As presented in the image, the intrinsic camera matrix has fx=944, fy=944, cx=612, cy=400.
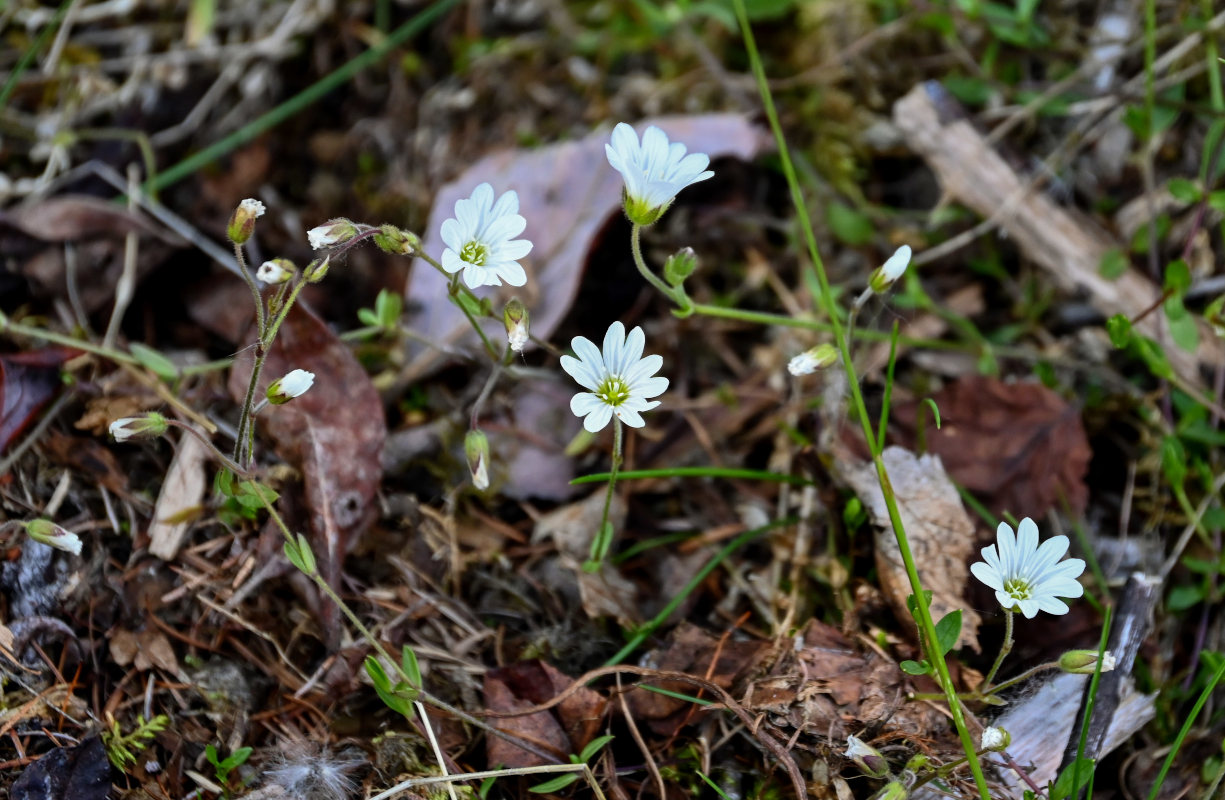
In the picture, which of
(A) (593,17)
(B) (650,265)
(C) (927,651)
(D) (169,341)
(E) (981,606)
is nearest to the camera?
(C) (927,651)

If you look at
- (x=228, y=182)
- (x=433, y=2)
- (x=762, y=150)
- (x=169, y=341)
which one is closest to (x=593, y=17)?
(x=433, y=2)

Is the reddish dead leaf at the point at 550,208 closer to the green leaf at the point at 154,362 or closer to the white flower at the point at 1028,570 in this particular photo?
the green leaf at the point at 154,362

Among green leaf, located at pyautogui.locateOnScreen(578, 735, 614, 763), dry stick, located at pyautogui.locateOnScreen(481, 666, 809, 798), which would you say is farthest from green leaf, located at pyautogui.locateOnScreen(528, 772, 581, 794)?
dry stick, located at pyautogui.locateOnScreen(481, 666, 809, 798)

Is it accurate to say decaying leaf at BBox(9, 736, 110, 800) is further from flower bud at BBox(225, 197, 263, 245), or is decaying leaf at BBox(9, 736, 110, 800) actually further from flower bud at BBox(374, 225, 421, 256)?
flower bud at BBox(374, 225, 421, 256)

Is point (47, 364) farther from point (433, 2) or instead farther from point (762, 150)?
point (762, 150)

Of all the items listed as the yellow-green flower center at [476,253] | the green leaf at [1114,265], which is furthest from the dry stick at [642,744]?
the green leaf at [1114,265]
